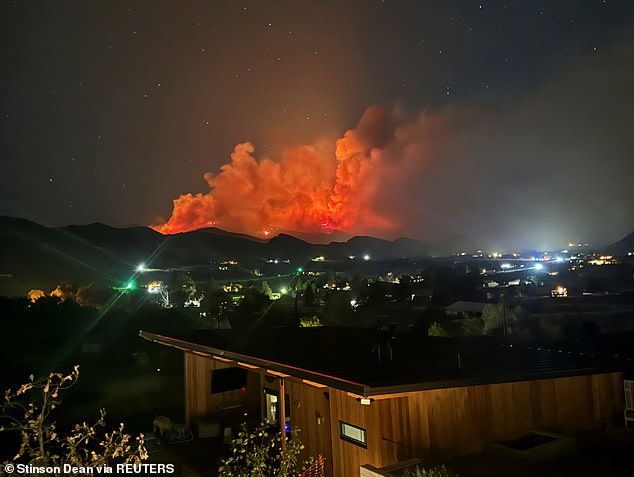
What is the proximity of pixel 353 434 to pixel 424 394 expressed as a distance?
1.61 meters

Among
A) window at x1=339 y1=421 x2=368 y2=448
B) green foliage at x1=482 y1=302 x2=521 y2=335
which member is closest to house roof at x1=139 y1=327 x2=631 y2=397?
window at x1=339 y1=421 x2=368 y2=448

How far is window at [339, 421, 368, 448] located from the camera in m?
7.96

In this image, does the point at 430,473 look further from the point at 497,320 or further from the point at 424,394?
the point at 497,320

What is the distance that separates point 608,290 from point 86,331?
40.1 m

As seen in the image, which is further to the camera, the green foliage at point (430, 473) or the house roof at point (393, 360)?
the house roof at point (393, 360)

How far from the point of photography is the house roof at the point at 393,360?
7250 mm

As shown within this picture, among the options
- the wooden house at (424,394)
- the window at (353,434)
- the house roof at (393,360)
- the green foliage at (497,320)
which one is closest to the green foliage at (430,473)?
the wooden house at (424,394)

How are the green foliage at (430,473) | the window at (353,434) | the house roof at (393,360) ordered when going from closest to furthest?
the green foliage at (430,473) < the house roof at (393,360) < the window at (353,434)

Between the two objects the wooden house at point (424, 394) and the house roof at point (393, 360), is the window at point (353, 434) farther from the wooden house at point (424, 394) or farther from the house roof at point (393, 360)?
the house roof at point (393, 360)

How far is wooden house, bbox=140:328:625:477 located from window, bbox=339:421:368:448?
0.6 inches

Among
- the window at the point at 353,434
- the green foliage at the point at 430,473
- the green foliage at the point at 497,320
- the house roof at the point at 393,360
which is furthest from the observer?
the green foliage at the point at 497,320

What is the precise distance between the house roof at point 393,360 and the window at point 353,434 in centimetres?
97

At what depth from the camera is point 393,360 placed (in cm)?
891

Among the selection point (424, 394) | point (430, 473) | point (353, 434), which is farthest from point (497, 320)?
point (430, 473)
